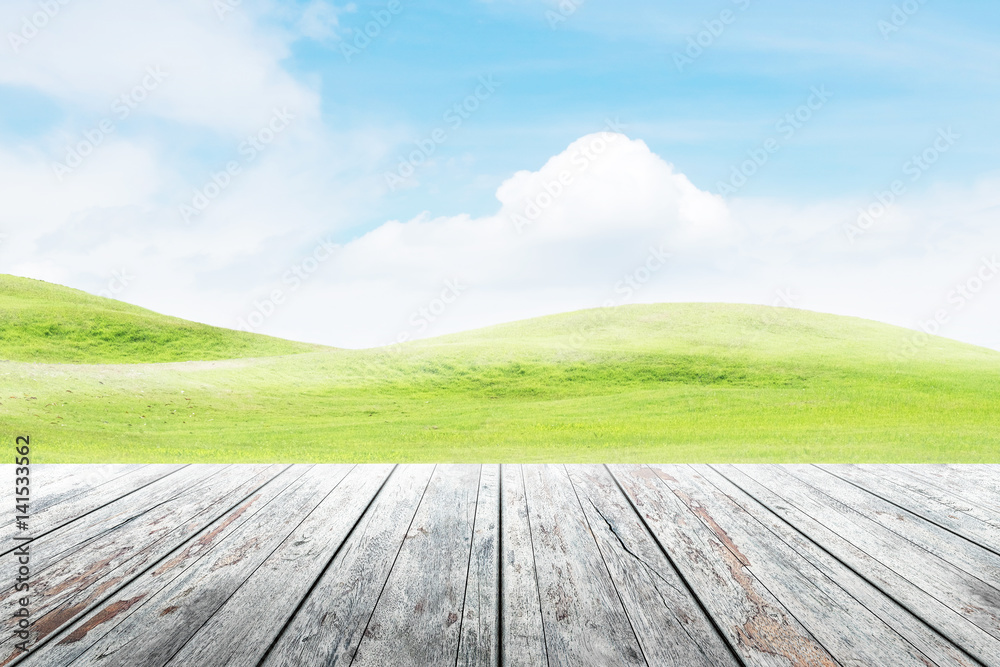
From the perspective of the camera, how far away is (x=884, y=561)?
2816mm

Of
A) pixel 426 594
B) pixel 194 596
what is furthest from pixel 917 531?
pixel 194 596

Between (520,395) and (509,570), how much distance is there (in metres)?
19.6

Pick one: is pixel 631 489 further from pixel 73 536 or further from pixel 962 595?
pixel 73 536

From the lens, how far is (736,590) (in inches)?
97.3

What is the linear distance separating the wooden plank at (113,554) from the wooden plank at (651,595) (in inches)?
77.1

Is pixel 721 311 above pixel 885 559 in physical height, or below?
above

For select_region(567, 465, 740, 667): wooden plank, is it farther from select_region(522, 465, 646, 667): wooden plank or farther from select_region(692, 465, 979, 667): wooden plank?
select_region(692, 465, 979, 667): wooden plank

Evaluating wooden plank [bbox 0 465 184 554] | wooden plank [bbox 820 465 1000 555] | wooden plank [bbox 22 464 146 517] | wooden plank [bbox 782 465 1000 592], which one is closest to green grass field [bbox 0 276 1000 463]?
wooden plank [bbox 820 465 1000 555]

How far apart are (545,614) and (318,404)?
59.6 ft

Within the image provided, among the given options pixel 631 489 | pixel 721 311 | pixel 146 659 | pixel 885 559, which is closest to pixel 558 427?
pixel 631 489

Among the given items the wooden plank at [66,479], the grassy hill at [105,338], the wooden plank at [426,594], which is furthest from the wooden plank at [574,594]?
the grassy hill at [105,338]

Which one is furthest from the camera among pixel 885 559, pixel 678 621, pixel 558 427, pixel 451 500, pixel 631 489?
pixel 558 427

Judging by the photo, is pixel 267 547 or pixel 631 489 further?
pixel 631 489

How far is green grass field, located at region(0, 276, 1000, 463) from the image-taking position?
1108 cm
